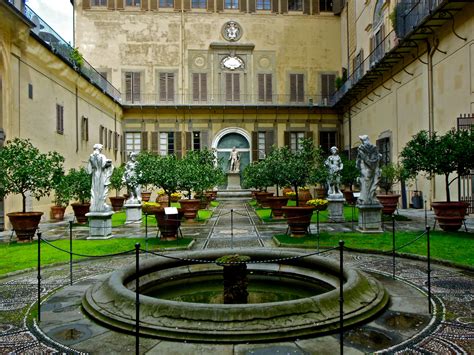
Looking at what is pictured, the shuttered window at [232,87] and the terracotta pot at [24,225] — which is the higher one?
the shuttered window at [232,87]

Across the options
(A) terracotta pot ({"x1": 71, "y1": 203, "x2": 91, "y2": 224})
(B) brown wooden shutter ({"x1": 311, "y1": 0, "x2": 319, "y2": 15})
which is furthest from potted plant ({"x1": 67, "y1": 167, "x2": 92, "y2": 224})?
(B) brown wooden shutter ({"x1": 311, "y1": 0, "x2": 319, "y2": 15})

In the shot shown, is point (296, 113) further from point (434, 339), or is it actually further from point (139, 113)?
point (434, 339)

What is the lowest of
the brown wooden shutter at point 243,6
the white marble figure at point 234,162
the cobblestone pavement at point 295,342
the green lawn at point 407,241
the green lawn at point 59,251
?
the cobblestone pavement at point 295,342

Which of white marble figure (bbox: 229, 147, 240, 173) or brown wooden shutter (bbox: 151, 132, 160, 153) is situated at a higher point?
brown wooden shutter (bbox: 151, 132, 160, 153)

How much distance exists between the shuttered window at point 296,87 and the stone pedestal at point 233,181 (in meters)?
7.35

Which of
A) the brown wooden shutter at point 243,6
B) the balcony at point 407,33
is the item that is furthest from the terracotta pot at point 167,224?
the brown wooden shutter at point 243,6

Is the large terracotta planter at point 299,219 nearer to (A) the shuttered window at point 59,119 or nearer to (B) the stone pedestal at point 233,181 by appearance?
(A) the shuttered window at point 59,119

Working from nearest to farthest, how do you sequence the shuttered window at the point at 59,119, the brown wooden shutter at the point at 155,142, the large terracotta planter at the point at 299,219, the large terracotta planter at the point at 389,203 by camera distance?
the large terracotta planter at the point at 299,219 → the large terracotta planter at the point at 389,203 → the shuttered window at the point at 59,119 → the brown wooden shutter at the point at 155,142

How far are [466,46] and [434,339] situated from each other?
13.2 meters

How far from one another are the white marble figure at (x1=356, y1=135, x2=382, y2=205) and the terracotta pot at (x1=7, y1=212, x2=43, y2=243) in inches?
339

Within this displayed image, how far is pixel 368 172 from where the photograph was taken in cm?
1173

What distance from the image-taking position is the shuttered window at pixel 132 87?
1211 inches

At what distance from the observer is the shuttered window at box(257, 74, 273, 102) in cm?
3170

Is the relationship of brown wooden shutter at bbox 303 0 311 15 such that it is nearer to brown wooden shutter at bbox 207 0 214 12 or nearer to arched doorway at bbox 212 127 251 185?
brown wooden shutter at bbox 207 0 214 12
